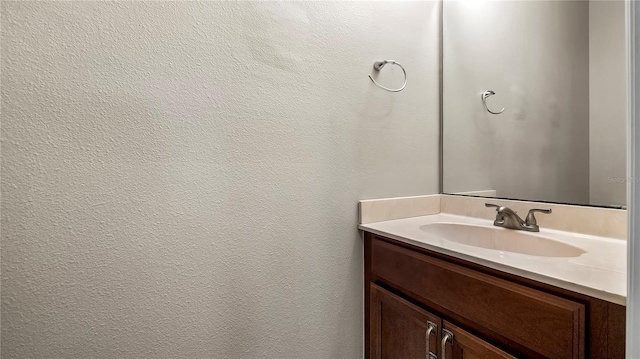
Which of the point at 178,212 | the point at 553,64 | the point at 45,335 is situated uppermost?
the point at 553,64

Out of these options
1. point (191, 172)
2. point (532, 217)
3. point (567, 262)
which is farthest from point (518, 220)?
point (191, 172)

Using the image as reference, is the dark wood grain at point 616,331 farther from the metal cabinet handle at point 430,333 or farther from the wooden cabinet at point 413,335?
the metal cabinet handle at point 430,333

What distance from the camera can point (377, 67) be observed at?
4.06 feet

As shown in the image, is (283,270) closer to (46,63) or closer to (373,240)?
(373,240)

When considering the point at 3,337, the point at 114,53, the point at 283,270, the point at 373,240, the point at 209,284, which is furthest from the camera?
the point at 373,240

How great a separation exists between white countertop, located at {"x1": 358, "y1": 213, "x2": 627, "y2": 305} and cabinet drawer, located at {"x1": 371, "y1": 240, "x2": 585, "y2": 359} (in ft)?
0.13

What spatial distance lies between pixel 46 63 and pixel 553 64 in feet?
5.28

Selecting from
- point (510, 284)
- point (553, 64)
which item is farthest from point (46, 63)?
point (553, 64)

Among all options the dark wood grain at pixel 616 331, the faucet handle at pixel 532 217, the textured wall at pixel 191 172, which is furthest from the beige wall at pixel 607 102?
the textured wall at pixel 191 172

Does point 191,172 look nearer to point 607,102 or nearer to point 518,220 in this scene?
point 518,220

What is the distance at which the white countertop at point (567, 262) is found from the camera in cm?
59

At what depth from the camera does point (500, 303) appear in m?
0.72

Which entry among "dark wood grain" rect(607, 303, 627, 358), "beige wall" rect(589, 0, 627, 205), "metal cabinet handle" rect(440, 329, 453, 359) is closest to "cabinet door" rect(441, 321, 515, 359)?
"metal cabinet handle" rect(440, 329, 453, 359)

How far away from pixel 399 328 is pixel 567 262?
54cm
